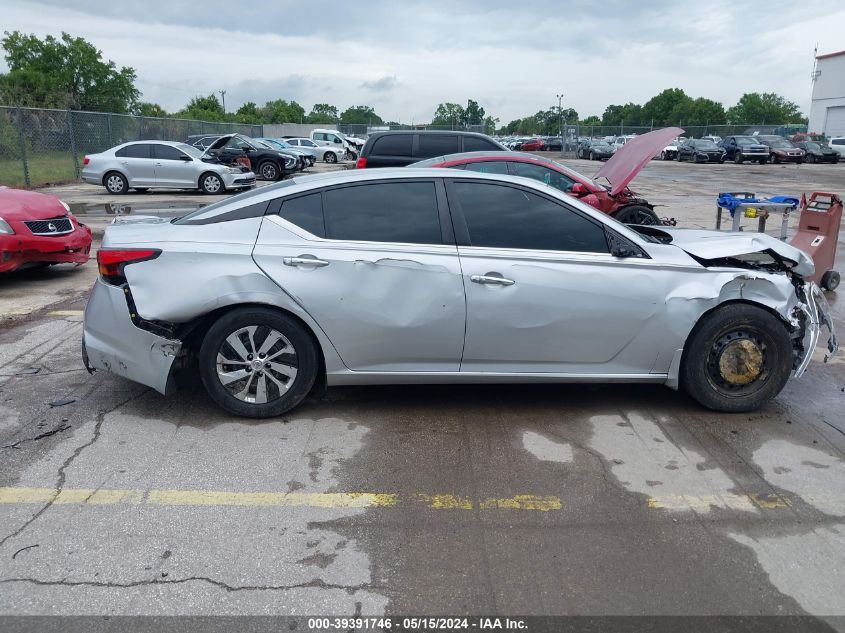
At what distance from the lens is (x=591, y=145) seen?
4725 centimetres

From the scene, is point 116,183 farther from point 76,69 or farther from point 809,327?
point 76,69

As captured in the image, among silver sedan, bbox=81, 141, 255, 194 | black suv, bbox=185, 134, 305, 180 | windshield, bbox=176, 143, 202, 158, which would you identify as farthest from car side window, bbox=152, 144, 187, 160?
black suv, bbox=185, 134, 305, 180

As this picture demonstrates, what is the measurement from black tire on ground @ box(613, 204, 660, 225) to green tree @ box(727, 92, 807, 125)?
82.4 metres

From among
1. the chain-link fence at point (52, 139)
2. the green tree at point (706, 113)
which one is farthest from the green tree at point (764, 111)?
the chain-link fence at point (52, 139)

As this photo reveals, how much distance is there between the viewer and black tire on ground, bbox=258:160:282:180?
24766 millimetres

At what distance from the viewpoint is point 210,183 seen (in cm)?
2041

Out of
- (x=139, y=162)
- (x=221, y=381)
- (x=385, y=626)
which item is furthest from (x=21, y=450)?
(x=139, y=162)

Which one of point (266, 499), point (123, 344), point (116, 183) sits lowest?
point (266, 499)

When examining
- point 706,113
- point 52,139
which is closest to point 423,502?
point 52,139

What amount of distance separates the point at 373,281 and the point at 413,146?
10.1m

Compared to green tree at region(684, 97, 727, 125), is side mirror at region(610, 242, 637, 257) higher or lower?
lower

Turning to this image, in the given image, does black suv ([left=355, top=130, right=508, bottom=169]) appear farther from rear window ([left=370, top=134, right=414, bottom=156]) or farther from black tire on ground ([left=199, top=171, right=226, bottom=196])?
black tire on ground ([left=199, top=171, right=226, bottom=196])

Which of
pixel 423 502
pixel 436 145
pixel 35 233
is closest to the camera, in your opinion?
pixel 423 502

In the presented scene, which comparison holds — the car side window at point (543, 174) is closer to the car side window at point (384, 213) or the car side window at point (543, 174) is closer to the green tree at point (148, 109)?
the car side window at point (384, 213)
